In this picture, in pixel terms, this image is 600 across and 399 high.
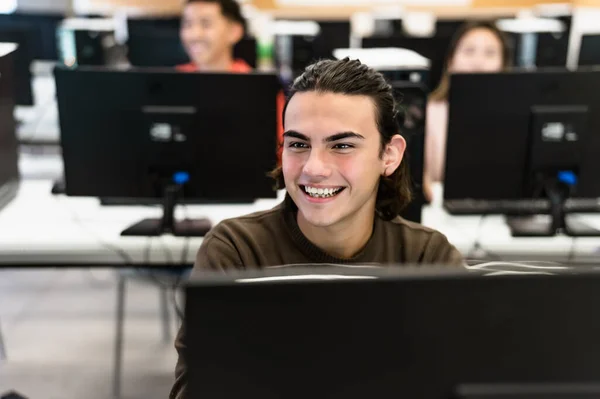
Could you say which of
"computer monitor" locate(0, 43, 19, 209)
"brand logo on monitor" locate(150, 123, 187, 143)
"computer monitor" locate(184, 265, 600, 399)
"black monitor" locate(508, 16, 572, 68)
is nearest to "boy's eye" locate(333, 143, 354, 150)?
"computer monitor" locate(184, 265, 600, 399)

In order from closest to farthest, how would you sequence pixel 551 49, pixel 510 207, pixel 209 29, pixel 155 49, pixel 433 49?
1. pixel 510 207
2. pixel 209 29
3. pixel 155 49
4. pixel 433 49
5. pixel 551 49

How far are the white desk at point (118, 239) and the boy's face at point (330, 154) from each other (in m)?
0.72

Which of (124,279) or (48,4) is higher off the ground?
(48,4)

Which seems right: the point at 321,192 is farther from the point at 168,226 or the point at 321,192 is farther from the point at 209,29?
the point at 209,29

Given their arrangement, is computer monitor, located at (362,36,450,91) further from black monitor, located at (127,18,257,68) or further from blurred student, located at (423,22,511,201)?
black monitor, located at (127,18,257,68)

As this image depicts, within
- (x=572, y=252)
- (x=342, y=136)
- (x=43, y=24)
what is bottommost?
(x=572, y=252)

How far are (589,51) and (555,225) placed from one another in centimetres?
178

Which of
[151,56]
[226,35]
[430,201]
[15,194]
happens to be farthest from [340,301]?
[151,56]

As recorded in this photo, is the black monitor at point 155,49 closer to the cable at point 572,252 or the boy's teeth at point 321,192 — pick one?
the cable at point 572,252

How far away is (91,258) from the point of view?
1831 mm

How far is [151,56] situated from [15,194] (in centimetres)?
Result: 131

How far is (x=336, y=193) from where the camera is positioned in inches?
46.8

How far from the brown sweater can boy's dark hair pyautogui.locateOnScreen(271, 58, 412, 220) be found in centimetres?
5

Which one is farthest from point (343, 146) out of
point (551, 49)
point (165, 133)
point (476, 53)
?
point (551, 49)
